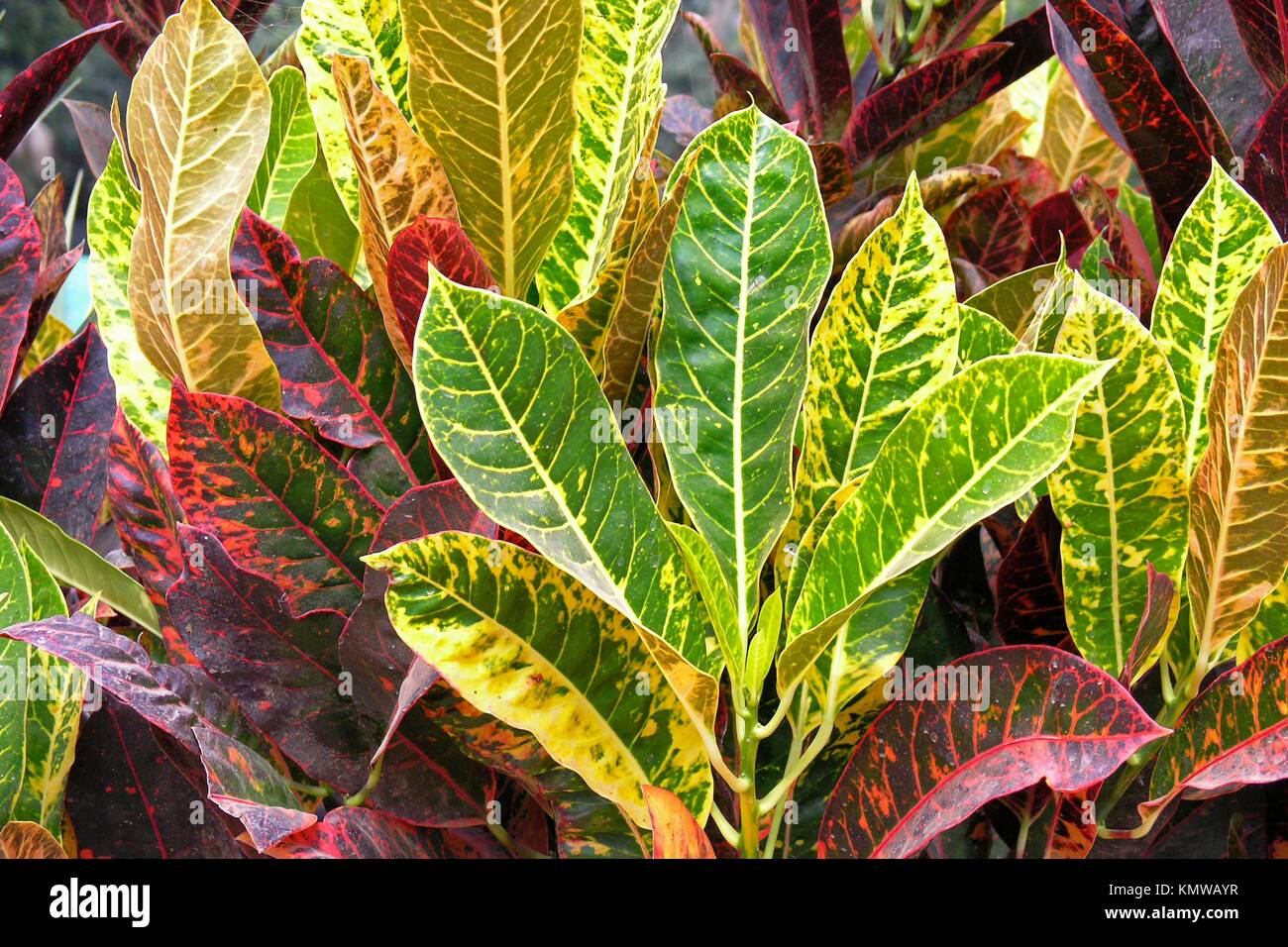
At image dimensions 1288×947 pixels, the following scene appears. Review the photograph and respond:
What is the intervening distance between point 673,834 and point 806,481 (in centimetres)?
25

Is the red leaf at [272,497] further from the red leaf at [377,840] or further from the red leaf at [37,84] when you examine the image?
the red leaf at [37,84]

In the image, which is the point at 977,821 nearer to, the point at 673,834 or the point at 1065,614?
the point at 1065,614

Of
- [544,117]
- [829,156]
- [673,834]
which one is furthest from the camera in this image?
[829,156]

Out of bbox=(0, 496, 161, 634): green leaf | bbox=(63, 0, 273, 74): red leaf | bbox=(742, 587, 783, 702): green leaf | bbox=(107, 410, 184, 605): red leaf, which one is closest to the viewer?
bbox=(742, 587, 783, 702): green leaf

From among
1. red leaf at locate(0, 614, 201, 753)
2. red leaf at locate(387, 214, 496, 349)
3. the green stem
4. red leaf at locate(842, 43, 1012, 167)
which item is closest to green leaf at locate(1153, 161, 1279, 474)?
red leaf at locate(842, 43, 1012, 167)

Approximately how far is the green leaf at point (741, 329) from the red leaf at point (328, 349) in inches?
8.2

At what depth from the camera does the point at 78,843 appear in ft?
2.55

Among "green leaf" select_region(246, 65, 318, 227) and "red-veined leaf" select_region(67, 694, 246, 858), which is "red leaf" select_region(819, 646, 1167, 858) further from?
"green leaf" select_region(246, 65, 318, 227)

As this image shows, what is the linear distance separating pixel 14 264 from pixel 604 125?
1.67ft

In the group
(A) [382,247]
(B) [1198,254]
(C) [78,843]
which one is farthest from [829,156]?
(C) [78,843]

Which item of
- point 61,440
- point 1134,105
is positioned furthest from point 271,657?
point 1134,105

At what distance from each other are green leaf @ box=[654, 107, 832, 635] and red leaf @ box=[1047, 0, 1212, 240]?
33 cm

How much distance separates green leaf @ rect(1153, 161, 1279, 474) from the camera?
761 millimetres

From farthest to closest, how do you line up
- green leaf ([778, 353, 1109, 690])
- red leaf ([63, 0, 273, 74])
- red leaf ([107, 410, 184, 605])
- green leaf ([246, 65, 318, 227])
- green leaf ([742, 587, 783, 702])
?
red leaf ([63, 0, 273, 74]) < green leaf ([246, 65, 318, 227]) < red leaf ([107, 410, 184, 605]) < green leaf ([742, 587, 783, 702]) < green leaf ([778, 353, 1109, 690])
